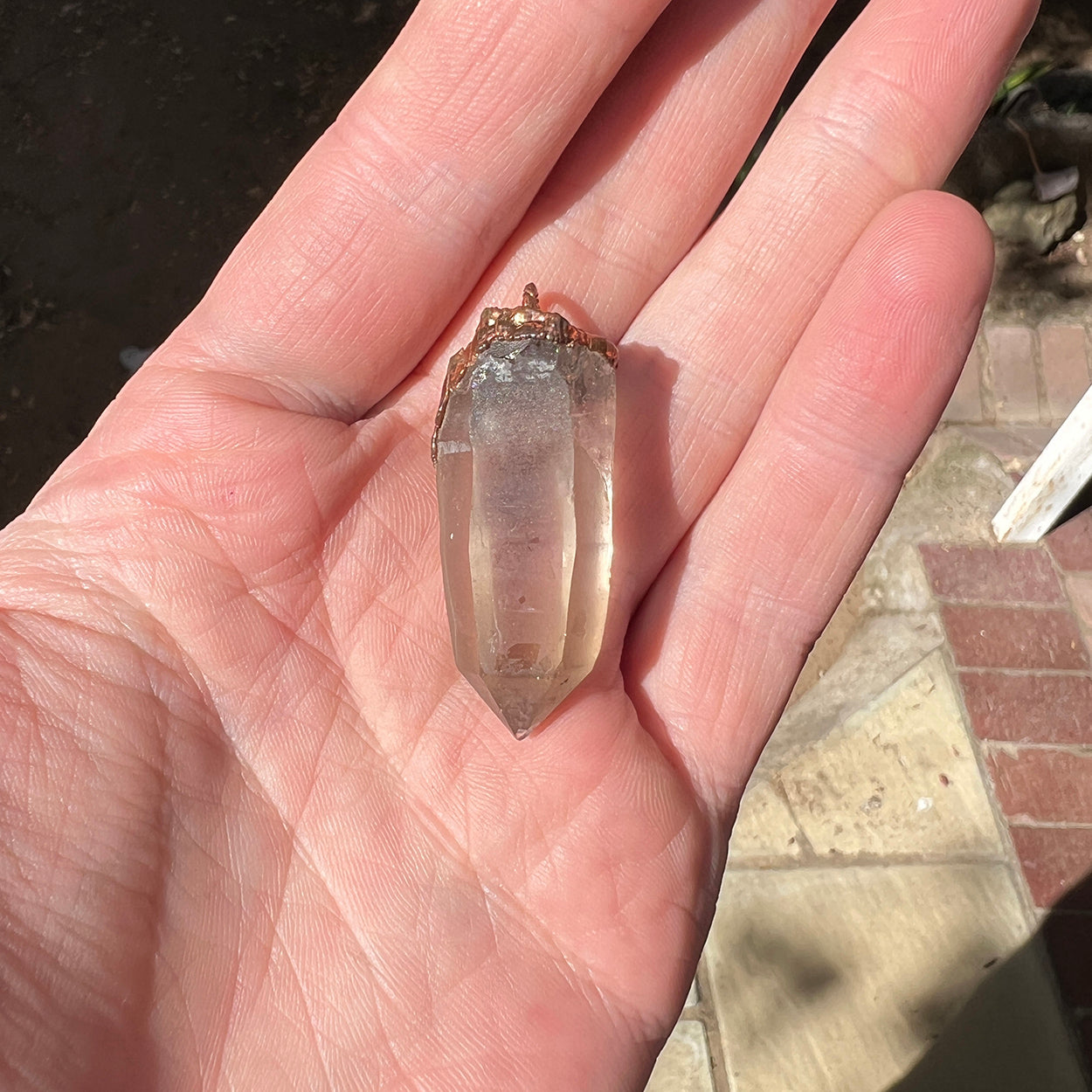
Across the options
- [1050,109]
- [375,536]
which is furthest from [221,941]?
[1050,109]

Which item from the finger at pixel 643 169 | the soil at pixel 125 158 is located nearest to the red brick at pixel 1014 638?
the finger at pixel 643 169

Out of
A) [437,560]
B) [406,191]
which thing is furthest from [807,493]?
[406,191]

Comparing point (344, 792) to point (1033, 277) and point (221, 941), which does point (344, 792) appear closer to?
point (221, 941)

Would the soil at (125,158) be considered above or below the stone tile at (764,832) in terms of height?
above

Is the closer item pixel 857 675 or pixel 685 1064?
pixel 685 1064

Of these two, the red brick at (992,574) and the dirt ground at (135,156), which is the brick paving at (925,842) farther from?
the dirt ground at (135,156)

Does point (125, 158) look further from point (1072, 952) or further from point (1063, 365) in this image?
point (1072, 952)

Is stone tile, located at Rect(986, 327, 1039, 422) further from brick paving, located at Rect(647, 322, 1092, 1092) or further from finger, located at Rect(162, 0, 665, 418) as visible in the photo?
finger, located at Rect(162, 0, 665, 418)
